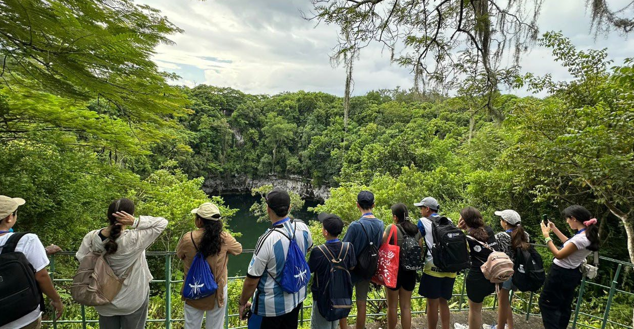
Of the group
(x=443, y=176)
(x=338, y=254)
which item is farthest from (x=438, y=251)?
(x=443, y=176)

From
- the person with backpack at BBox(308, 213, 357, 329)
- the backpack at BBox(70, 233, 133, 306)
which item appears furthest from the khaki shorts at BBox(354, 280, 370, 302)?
the backpack at BBox(70, 233, 133, 306)

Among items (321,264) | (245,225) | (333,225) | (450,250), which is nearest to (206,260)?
(321,264)

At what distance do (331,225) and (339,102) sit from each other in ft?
145

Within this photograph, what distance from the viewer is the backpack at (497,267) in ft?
7.52

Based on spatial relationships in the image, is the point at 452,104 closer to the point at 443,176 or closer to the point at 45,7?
the point at 45,7

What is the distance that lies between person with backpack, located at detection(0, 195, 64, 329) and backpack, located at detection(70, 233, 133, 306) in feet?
0.45

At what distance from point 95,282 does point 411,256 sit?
2.34 m

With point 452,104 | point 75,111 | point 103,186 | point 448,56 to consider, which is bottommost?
point 103,186

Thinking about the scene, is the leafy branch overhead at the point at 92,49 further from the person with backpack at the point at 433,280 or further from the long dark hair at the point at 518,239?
the long dark hair at the point at 518,239

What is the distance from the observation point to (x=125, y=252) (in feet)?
6.40

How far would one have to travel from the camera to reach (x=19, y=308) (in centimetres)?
160

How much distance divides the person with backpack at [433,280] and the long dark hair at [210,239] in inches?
70.3

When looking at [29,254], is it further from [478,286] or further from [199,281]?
[478,286]

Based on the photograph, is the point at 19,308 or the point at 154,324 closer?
the point at 19,308
